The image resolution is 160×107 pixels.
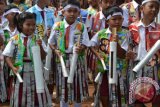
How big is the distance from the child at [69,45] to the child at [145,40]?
2.58 feet

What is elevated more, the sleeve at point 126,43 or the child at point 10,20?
the child at point 10,20

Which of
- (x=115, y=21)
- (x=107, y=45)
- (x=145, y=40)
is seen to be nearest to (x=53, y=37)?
(x=107, y=45)

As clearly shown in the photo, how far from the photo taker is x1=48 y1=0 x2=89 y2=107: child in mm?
6148

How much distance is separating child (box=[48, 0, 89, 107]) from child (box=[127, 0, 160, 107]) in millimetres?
785

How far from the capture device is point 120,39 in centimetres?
591

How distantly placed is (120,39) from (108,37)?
182 millimetres

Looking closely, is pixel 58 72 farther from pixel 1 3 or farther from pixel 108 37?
pixel 1 3

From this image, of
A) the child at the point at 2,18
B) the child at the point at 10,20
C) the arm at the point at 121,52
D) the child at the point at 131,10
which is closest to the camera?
the arm at the point at 121,52

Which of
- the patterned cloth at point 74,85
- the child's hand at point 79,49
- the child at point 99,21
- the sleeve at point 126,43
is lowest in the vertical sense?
the patterned cloth at point 74,85

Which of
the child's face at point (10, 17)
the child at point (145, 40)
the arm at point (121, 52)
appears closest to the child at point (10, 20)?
the child's face at point (10, 17)

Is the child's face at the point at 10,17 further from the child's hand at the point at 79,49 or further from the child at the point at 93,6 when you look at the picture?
the child's hand at the point at 79,49

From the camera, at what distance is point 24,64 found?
Result: 18.3 feet

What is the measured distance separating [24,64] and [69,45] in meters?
0.82

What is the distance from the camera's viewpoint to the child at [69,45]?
6148 millimetres
